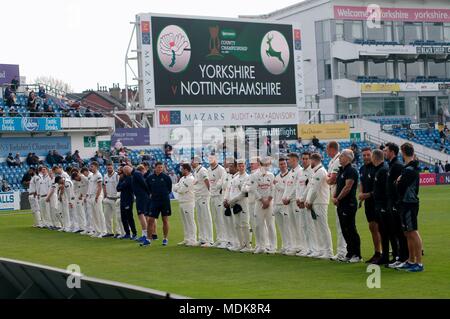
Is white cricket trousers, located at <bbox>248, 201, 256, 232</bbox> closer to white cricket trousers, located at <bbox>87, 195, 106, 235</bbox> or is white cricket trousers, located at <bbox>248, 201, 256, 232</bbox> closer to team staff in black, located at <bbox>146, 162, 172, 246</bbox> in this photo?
team staff in black, located at <bbox>146, 162, 172, 246</bbox>

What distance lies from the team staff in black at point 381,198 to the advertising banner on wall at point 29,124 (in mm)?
30870

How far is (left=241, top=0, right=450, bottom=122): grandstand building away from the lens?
2544 inches

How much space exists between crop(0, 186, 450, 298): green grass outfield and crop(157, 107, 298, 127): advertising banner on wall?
822 inches

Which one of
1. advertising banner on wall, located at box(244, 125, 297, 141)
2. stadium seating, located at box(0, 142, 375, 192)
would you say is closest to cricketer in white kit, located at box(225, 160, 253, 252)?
stadium seating, located at box(0, 142, 375, 192)

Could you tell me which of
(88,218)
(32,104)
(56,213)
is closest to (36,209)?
(56,213)

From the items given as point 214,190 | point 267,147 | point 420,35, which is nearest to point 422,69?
point 420,35

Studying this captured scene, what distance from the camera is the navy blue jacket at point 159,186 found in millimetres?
20406

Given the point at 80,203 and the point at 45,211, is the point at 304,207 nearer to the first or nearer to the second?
the point at 80,203

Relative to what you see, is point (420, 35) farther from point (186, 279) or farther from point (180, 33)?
point (186, 279)

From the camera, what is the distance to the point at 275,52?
48188mm

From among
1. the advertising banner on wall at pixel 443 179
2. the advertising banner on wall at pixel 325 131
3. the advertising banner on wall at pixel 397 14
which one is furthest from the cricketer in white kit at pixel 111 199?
the advertising banner on wall at pixel 397 14

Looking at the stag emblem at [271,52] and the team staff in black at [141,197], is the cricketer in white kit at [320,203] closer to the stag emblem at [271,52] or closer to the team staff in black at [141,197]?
the team staff in black at [141,197]

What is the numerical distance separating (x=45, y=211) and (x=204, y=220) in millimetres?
9867

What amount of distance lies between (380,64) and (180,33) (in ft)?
90.7
